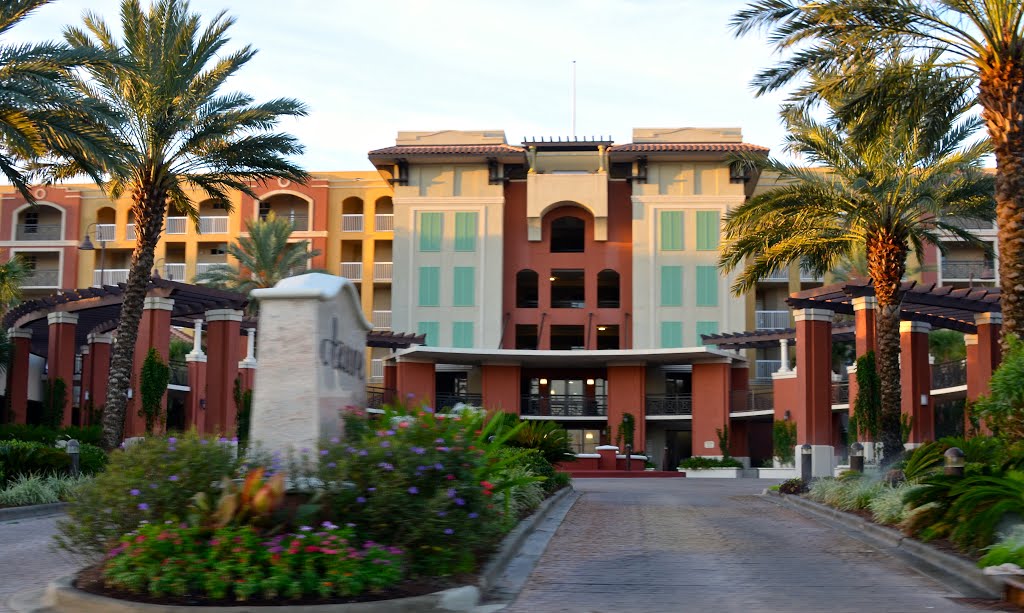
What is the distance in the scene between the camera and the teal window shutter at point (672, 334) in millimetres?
53844

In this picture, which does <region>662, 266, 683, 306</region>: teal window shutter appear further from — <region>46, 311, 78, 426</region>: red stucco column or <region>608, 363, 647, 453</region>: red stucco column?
<region>46, 311, 78, 426</region>: red stucco column

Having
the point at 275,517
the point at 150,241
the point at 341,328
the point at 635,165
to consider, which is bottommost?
the point at 275,517

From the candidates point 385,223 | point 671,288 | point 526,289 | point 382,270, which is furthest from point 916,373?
point 385,223

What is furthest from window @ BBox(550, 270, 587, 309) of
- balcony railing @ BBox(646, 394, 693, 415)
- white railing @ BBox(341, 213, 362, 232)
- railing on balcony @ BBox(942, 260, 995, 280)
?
railing on balcony @ BBox(942, 260, 995, 280)

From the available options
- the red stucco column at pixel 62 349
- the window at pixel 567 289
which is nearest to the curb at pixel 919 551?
the red stucco column at pixel 62 349

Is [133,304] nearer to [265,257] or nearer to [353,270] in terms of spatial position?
[265,257]

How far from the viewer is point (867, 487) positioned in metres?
18.3

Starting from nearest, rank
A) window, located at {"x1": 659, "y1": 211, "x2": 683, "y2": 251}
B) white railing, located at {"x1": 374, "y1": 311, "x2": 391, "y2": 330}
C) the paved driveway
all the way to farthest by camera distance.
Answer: the paved driveway < window, located at {"x1": 659, "y1": 211, "x2": 683, "y2": 251} < white railing, located at {"x1": 374, "y1": 311, "x2": 391, "y2": 330}

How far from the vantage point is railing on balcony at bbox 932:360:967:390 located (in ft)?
136

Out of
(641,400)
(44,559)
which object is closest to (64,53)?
(44,559)

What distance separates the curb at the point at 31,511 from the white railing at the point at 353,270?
41781 millimetres

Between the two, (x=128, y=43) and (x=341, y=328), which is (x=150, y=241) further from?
(x=341, y=328)

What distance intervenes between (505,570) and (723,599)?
7.95ft

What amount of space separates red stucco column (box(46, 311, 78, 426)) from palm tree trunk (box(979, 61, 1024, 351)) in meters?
28.9
